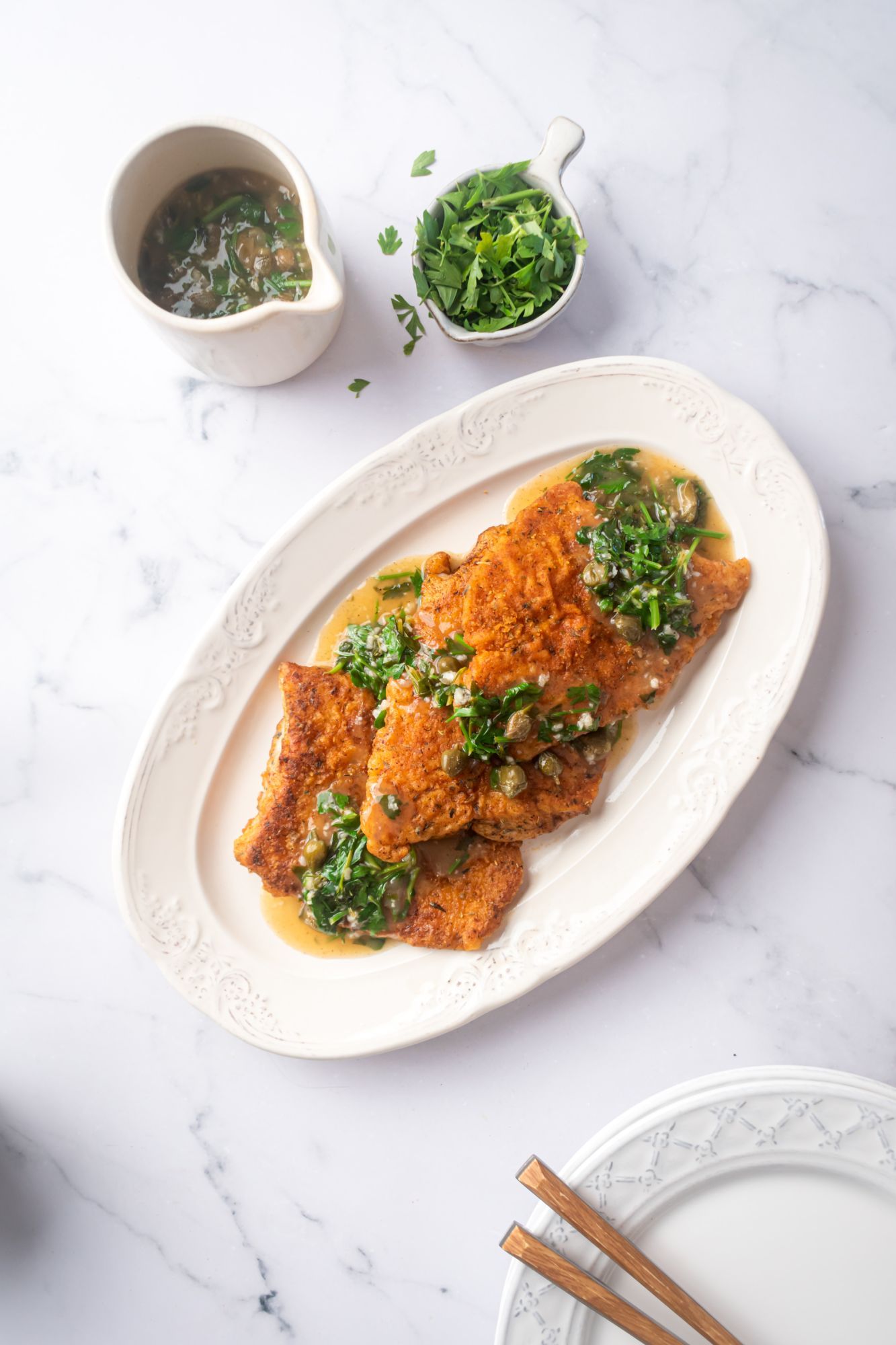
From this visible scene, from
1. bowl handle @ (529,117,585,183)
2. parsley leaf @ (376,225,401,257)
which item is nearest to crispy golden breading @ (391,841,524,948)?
parsley leaf @ (376,225,401,257)

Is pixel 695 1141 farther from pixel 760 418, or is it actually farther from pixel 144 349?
pixel 144 349

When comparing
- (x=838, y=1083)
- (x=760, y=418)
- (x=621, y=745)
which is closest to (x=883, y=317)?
(x=760, y=418)

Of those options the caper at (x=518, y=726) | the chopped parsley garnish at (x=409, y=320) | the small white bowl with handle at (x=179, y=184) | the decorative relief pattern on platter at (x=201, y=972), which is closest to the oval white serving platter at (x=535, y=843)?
the decorative relief pattern on platter at (x=201, y=972)

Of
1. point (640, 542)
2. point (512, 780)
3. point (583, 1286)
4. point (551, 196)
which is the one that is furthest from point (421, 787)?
point (551, 196)

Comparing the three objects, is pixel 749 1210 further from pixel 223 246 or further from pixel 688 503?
pixel 223 246

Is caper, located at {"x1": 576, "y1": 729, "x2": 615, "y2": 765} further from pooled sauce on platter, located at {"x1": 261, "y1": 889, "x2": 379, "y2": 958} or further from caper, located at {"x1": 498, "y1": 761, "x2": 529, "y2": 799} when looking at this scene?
pooled sauce on platter, located at {"x1": 261, "y1": 889, "x2": 379, "y2": 958}

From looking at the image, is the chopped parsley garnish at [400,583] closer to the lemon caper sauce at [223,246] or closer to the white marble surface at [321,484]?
the white marble surface at [321,484]
